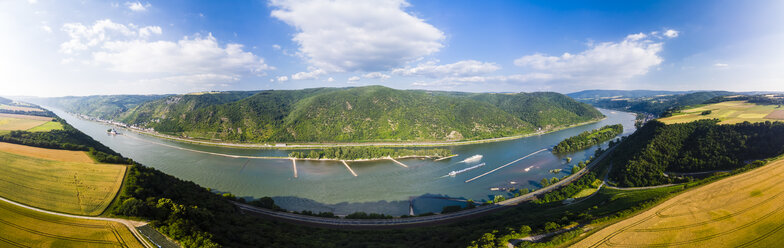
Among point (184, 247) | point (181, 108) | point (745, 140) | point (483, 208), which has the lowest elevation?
point (483, 208)

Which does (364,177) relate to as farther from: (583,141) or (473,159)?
(583,141)

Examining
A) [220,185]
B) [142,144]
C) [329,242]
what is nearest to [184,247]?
[329,242]

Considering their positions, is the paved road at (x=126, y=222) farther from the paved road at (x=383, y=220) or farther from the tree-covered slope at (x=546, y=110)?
the tree-covered slope at (x=546, y=110)

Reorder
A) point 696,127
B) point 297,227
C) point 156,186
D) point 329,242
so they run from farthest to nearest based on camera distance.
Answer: point 696,127
point 297,227
point 156,186
point 329,242

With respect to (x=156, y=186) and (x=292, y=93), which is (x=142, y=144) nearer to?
(x=292, y=93)

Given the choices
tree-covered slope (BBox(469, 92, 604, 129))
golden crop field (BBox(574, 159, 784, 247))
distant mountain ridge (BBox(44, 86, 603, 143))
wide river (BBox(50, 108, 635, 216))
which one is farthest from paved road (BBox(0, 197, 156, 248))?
tree-covered slope (BBox(469, 92, 604, 129))

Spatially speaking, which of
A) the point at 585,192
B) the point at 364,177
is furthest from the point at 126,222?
A: the point at 585,192
